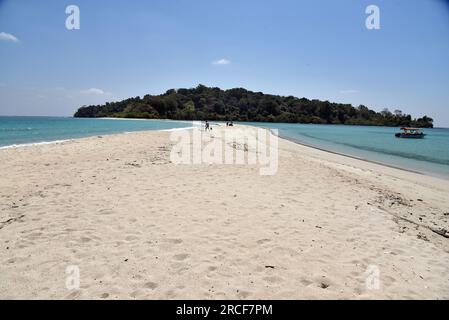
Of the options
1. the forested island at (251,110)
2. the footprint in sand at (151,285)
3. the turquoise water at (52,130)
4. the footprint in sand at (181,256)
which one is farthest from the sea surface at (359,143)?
the forested island at (251,110)

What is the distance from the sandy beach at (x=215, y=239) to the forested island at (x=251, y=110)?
137 meters

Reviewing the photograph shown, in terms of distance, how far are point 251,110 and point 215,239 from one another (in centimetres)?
16818

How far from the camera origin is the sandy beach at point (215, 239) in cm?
361

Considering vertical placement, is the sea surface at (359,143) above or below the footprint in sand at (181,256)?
above

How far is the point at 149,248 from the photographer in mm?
4543

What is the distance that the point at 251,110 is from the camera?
169250mm

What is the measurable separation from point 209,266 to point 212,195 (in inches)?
142

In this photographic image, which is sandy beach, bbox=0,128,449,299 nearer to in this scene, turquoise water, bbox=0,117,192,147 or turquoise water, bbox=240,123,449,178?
turquoise water, bbox=240,123,449,178

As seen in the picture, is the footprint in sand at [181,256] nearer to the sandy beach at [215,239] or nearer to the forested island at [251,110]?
the sandy beach at [215,239]

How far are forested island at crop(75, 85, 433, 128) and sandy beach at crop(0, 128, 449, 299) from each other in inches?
5406

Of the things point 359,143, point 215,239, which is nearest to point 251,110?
point 359,143

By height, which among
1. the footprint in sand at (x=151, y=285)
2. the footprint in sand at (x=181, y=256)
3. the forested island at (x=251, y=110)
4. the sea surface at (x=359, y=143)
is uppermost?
the forested island at (x=251, y=110)

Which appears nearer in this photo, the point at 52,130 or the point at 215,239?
the point at 215,239

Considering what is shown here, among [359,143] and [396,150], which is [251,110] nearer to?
[359,143]
